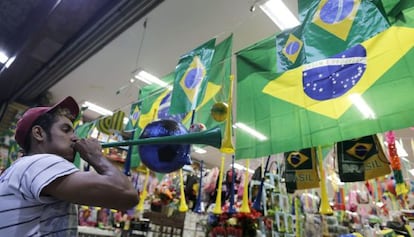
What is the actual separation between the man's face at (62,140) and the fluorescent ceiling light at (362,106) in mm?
1537

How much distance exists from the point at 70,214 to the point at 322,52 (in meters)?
1.64

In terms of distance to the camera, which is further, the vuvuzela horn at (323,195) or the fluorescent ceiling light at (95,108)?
the fluorescent ceiling light at (95,108)

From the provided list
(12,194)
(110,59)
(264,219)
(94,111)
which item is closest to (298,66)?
(12,194)

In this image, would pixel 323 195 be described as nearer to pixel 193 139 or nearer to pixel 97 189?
pixel 193 139

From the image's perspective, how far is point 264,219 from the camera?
3.26 meters

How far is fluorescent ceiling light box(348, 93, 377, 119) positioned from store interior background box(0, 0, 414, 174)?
1885 millimetres

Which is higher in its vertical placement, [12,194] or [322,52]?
[322,52]

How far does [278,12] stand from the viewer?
3.62 metres

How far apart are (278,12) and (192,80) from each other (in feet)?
5.87

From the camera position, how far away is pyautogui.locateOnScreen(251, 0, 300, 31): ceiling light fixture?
3.48 metres

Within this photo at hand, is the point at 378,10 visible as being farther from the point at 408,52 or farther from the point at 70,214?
the point at 70,214

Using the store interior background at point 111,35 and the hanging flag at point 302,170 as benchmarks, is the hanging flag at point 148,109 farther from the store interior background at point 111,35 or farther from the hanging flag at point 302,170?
the hanging flag at point 302,170

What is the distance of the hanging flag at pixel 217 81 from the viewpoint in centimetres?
245

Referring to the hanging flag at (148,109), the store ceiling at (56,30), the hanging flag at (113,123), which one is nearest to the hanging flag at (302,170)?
the hanging flag at (148,109)
